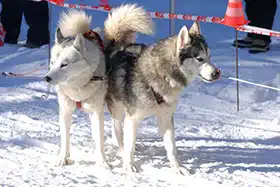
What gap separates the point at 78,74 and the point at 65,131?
52 cm

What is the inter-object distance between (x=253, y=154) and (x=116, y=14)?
147 cm

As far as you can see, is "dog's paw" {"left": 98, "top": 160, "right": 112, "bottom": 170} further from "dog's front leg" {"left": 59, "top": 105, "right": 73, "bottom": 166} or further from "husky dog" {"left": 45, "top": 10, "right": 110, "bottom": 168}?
"dog's front leg" {"left": 59, "top": 105, "right": 73, "bottom": 166}

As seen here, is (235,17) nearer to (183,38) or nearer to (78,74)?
(183,38)

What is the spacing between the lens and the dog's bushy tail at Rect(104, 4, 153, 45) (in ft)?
13.3

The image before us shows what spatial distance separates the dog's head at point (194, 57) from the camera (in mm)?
3461

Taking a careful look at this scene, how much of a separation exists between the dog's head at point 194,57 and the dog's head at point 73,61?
574mm

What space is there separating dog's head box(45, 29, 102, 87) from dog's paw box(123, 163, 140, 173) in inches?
25.4

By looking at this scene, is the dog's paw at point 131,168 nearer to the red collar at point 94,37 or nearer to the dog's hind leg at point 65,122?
the dog's hind leg at point 65,122

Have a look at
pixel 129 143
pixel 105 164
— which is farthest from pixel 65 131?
pixel 129 143

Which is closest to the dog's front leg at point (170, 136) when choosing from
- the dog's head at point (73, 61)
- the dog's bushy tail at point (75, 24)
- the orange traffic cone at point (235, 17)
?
the dog's head at point (73, 61)

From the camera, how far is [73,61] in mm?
3492

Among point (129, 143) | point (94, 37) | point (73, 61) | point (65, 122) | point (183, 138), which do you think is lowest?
point (183, 138)

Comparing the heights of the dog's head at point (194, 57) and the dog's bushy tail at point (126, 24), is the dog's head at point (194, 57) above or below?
below

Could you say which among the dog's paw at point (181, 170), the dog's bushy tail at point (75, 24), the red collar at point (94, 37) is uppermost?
the dog's bushy tail at point (75, 24)
